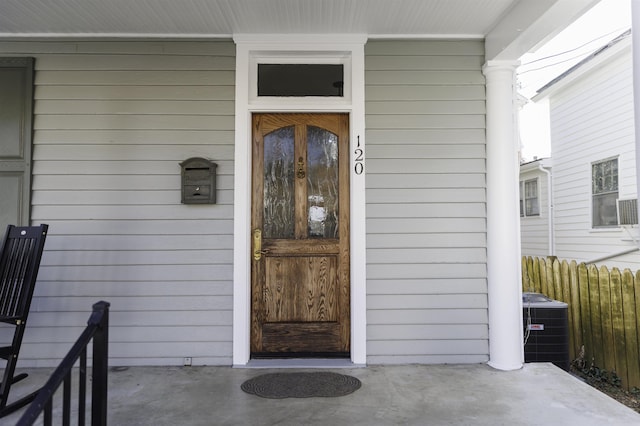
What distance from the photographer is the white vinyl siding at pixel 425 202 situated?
3.48 m

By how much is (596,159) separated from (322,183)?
5.25m

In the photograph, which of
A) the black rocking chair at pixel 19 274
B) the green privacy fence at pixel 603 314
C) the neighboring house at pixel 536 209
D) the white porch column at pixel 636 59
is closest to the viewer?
the white porch column at pixel 636 59

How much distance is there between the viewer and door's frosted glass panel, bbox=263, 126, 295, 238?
11.8 ft

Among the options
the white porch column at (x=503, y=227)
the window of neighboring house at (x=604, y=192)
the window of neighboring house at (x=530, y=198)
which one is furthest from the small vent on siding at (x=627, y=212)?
the white porch column at (x=503, y=227)

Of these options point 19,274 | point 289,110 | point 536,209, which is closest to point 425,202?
point 289,110

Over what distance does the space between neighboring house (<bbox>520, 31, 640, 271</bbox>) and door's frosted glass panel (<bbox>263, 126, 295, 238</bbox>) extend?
Result: 480cm

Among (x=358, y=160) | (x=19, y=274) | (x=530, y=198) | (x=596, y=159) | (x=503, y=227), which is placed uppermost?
(x=596, y=159)

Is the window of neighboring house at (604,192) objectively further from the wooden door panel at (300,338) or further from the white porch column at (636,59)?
the white porch column at (636,59)

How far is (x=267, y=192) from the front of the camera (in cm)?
362

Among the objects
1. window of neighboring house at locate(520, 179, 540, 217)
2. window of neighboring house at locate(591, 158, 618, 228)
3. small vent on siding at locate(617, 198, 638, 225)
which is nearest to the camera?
small vent on siding at locate(617, 198, 638, 225)

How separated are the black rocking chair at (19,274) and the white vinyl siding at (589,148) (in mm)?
6596

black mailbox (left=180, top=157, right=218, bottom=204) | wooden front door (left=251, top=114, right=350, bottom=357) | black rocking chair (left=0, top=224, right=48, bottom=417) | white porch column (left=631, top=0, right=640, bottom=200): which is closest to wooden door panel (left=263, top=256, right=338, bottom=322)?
wooden front door (left=251, top=114, right=350, bottom=357)

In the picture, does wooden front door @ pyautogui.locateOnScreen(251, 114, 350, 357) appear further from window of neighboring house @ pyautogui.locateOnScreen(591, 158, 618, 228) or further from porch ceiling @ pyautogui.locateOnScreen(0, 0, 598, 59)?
window of neighboring house @ pyautogui.locateOnScreen(591, 158, 618, 228)

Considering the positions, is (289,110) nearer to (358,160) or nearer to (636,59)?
(358,160)
